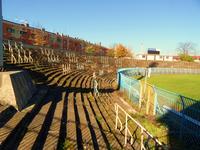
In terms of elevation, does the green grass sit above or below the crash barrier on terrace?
below

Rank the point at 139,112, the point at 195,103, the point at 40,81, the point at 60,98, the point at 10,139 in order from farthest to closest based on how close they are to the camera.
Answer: the point at 40,81
the point at 139,112
the point at 60,98
the point at 195,103
the point at 10,139

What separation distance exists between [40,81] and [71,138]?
977 cm

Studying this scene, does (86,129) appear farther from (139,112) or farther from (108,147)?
(139,112)

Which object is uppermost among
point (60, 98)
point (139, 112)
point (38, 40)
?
point (38, 40)

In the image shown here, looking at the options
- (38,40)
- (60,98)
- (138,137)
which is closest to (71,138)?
(138,137)

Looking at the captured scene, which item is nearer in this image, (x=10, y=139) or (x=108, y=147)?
(x=10, y=139)

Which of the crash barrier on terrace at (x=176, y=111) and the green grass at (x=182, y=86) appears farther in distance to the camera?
the green grass at (x=182, y=86)

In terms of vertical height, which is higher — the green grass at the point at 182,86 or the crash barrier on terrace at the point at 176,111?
the crash barrier on terrace at the point at 176,111

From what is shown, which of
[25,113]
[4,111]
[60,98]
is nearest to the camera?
[4,111]

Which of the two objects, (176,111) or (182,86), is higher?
(176,111)

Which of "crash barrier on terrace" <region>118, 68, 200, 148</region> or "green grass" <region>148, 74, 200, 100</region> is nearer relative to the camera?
"crash barrier on terrace" <region>118, 68, 200, 148</region>

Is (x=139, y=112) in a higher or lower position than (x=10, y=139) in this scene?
lower

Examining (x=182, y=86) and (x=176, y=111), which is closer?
(x=176, y=111)

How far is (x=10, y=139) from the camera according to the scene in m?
6.45
